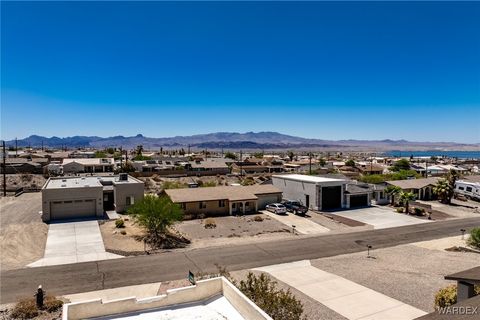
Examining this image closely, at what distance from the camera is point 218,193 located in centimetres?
4862

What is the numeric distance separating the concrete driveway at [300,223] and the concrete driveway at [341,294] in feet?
39.7

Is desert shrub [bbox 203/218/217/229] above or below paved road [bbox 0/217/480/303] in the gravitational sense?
above

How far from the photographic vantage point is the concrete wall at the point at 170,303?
11.9m

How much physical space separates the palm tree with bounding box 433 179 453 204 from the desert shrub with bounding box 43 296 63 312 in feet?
186

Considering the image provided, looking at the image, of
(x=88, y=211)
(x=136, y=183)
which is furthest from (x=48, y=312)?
(x=136, y=183)

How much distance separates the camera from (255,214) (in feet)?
154

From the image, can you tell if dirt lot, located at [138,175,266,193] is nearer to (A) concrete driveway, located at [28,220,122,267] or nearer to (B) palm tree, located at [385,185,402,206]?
(B) palm tree, located at [385,185,402,206]

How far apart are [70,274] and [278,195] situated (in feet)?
104

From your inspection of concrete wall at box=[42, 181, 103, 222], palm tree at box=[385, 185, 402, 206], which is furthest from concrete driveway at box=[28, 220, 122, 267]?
palm tree at box=[385, 185, 402, 206]

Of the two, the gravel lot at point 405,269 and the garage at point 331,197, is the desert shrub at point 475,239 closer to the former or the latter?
the gravel lot at point 405,269

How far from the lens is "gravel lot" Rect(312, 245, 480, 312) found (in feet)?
72.3

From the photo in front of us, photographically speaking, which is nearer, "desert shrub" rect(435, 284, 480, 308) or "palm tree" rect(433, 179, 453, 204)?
"desert shrub" rect(435, 284, 480, 308)

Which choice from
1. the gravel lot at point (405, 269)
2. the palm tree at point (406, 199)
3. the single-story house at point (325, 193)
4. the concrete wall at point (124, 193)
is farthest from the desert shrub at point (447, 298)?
the concrete wall at point (124, 193)

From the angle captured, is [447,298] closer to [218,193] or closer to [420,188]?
[218,193]
